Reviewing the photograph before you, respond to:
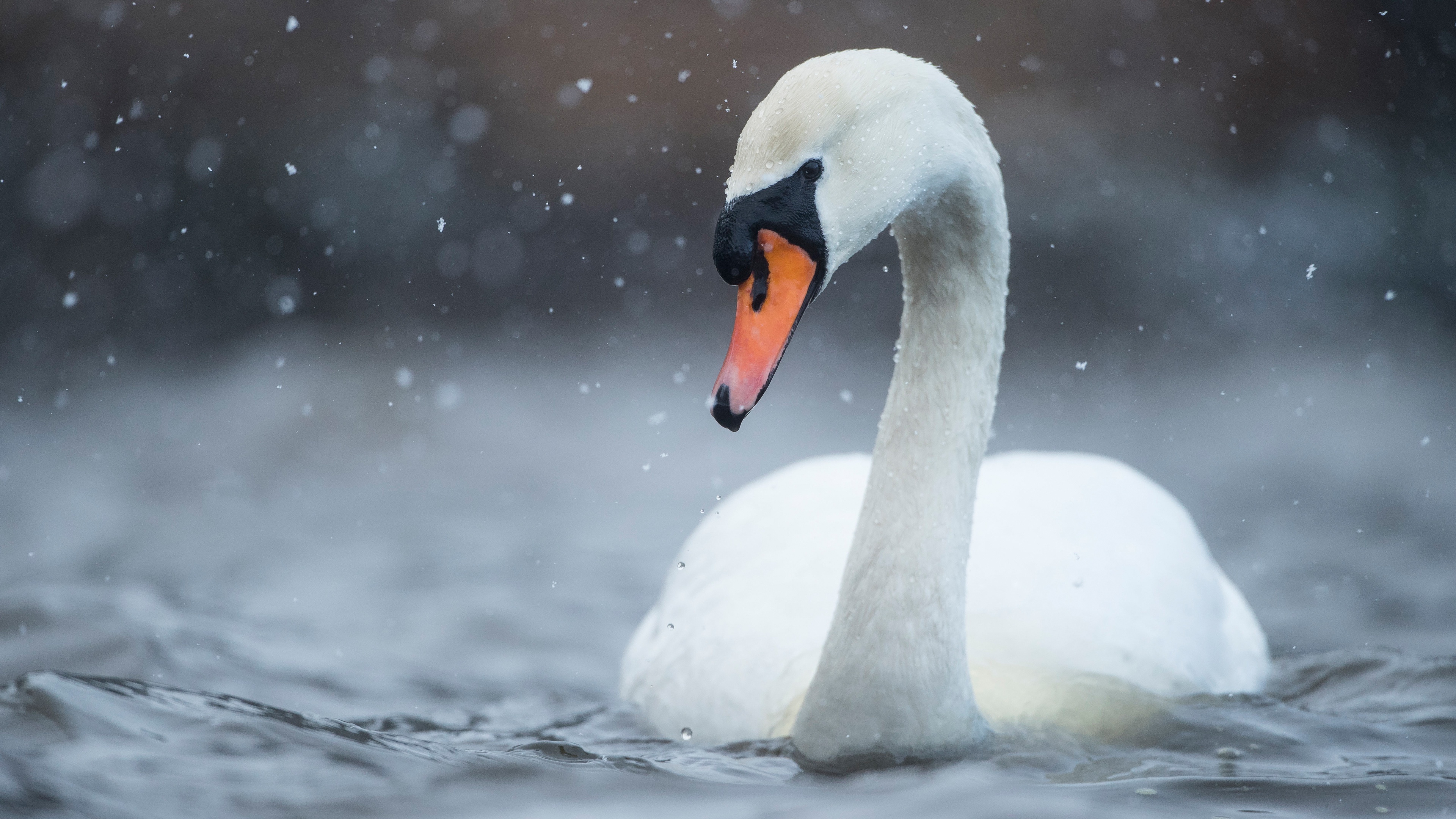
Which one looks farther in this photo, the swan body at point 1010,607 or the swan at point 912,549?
the swan body at point 1010,607

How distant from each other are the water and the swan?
120 mm

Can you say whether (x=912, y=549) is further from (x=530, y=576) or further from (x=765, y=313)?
(x=530, y=576)

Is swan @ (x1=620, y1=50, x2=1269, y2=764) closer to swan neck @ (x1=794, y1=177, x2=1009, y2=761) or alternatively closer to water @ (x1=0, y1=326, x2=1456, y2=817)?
swan neck @ (x1=794, y1=177, x2=1009, y2=761)

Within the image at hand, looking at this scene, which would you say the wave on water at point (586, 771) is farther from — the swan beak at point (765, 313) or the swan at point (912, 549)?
the swan beak at point (765, 313)

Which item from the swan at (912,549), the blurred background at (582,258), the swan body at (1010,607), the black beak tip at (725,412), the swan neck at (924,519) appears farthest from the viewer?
the blurred background at (582,258)

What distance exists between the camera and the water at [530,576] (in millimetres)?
2570

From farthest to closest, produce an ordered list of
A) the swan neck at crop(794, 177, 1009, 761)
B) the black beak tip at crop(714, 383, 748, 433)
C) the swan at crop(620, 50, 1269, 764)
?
the swan neck at crop(794, 177, 1009, 761)
the swan at crop(620, 50, 1269, 764)
the black beak tip at crop(714, 383, 748, 433)

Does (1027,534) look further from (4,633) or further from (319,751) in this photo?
(4,633)

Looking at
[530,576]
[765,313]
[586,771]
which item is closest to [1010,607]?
[586,771]

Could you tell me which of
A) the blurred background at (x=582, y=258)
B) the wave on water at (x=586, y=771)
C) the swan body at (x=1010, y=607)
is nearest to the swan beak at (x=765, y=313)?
the wave on water at (x=586, y=771)

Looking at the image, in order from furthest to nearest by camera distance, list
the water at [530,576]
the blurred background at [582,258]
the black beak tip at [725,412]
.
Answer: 1. the blurred background at [582,258]
2. the water at [530,576]
3. the black beak tip at [725,412]

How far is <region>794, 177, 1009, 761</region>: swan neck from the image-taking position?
2.71 metres

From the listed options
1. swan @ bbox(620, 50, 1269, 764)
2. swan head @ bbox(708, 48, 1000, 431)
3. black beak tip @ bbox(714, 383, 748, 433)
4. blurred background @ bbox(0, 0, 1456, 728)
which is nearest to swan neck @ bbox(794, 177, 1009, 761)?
swan @ bbox(620, 50, 1269, 764)

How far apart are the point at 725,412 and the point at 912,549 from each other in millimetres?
690
